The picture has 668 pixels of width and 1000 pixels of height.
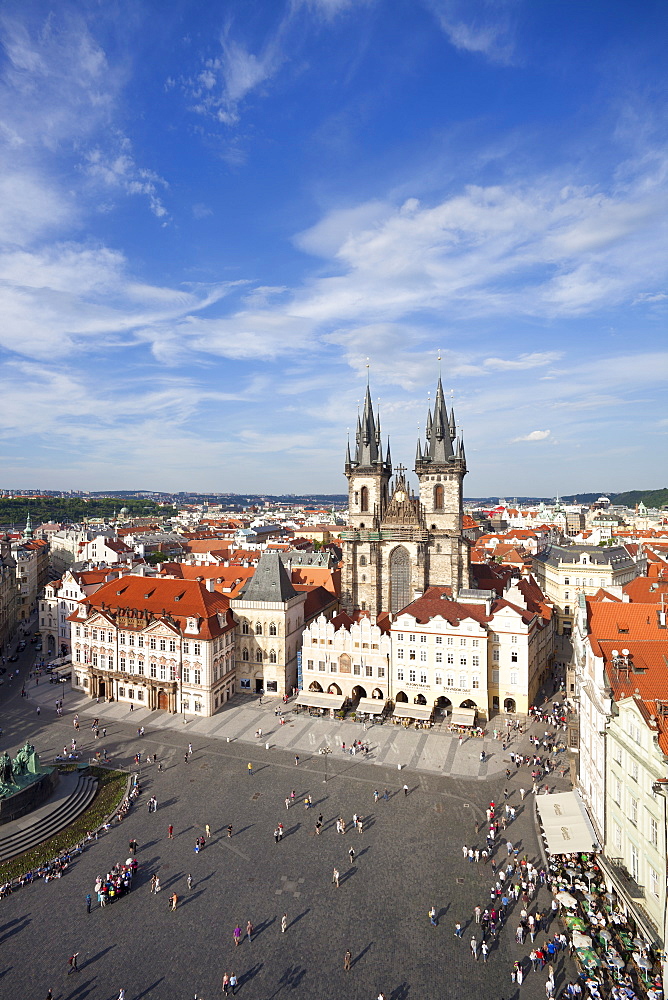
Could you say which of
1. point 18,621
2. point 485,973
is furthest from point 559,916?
A: point 18,621

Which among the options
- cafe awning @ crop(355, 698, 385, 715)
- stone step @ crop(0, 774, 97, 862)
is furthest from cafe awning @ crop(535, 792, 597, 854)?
stone step @ crop(0, 774, 97, 862)

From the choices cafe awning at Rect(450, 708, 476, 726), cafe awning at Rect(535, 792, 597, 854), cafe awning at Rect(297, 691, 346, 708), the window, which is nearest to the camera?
the window

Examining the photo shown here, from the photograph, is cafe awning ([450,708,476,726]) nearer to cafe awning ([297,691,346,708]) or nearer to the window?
cafe awning ([297,691,346,708])

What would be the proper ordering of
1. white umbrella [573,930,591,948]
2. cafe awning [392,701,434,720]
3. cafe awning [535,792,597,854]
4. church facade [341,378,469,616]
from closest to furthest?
1. white umbrella [573,930,591,948]
2. cafe awning [535,792,597,854]
3. cafe awning [392,701,434,720]
4. church facade [341,378,469,616]

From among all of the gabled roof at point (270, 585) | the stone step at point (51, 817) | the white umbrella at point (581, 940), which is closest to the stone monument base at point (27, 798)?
the stone step at point (51, 817)

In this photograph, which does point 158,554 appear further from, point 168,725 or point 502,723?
point 502,723

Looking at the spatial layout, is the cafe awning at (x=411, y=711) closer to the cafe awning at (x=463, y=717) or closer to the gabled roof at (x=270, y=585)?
the cafe awning at (x=463, y=717)

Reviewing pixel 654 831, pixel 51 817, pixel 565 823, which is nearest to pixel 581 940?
pixel 654 831
